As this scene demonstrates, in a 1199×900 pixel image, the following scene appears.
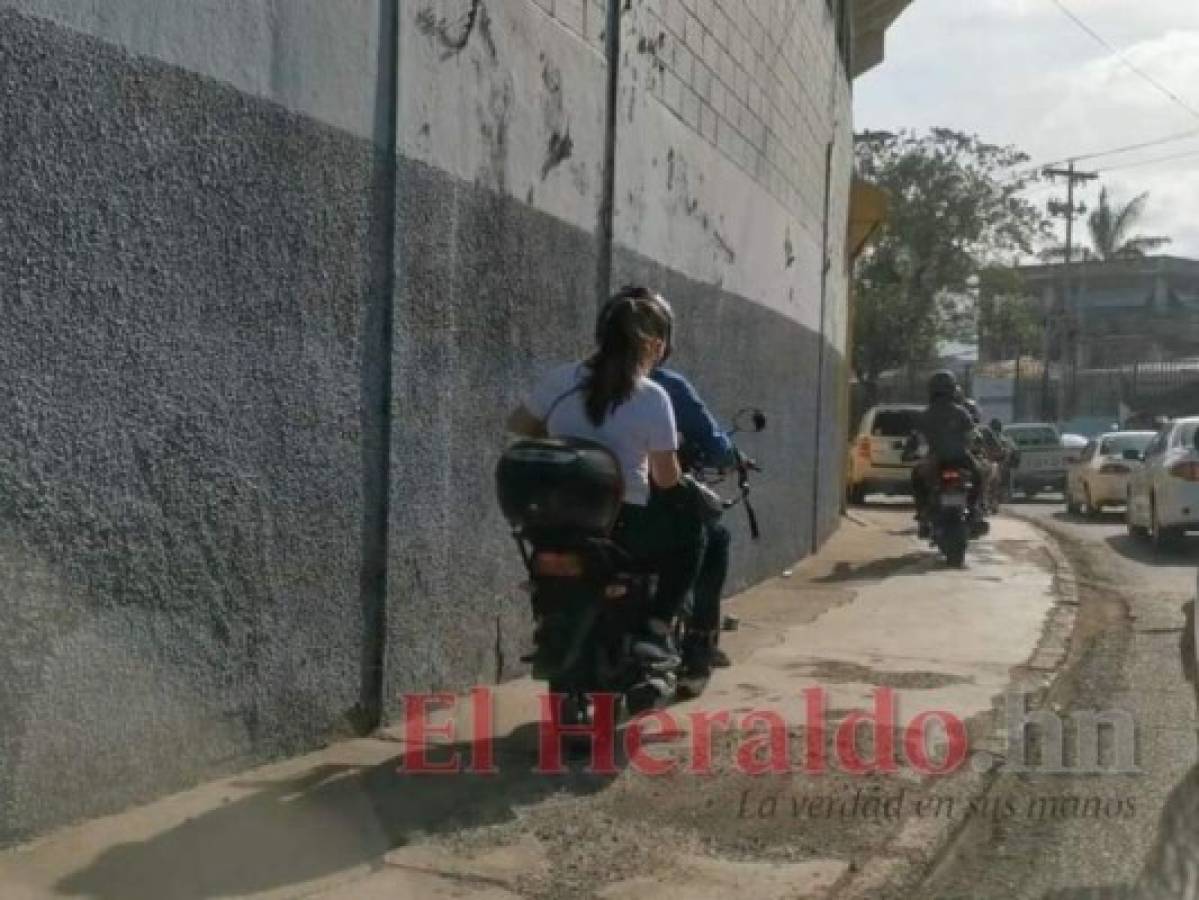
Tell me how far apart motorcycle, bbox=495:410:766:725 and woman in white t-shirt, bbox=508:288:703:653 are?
0.11m

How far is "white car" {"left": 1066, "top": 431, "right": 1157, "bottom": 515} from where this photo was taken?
21625 millimetres

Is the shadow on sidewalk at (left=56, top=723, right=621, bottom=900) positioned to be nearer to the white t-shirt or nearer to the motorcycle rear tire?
the white t-shirt

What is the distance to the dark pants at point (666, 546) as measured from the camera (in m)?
5.86

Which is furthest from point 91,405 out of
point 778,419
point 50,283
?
point 778,419

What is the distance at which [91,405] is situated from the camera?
14.0 feet

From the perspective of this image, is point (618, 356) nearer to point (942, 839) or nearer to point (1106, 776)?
point (942, 839)

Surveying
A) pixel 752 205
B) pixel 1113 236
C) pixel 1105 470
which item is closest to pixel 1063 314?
pixel 1113 236

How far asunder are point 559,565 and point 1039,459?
26366 mm

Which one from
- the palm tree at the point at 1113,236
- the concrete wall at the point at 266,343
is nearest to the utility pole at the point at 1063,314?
the palm tree at the point at 1113,236

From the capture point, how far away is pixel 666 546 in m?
5.91

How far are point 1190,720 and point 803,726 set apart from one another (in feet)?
5.99

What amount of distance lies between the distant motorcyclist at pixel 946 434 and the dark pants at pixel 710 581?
7416 millimetres

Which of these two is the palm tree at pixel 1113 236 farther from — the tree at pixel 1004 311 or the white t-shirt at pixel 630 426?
the white t-shirt at pixel 630 426

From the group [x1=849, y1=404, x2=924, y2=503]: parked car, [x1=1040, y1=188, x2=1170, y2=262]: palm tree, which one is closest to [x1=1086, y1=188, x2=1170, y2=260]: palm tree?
[x1=1040, y1=188, x2=1170, y2=262]: palm tree
